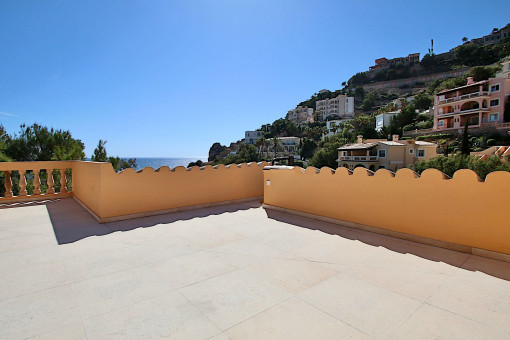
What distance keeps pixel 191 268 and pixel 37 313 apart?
1509 mm

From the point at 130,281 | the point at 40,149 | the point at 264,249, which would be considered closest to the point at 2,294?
the point at 130,281

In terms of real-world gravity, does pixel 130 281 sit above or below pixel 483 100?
below

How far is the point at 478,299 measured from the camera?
2.46 meters

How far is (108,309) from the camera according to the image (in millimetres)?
2359

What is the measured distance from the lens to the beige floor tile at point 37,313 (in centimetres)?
207

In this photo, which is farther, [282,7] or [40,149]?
[40,149]

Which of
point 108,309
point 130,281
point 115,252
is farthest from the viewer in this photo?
point 115,252

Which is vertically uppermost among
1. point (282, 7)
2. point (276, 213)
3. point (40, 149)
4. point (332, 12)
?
point (332, 12)

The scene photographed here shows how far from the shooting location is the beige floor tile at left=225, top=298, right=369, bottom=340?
6.48 feet

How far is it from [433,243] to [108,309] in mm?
4482

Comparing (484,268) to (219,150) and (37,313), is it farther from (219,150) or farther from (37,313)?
(219,150)

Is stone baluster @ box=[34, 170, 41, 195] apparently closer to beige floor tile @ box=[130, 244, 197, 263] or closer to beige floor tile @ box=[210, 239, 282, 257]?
beige floor tile @ box=[130, 244, 197, 263]

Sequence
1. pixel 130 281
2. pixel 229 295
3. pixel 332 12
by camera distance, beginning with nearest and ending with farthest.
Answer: pixel 229 295 → pixel 130 281 → pixel 332 12

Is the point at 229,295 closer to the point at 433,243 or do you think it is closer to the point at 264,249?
the point at 264,249
